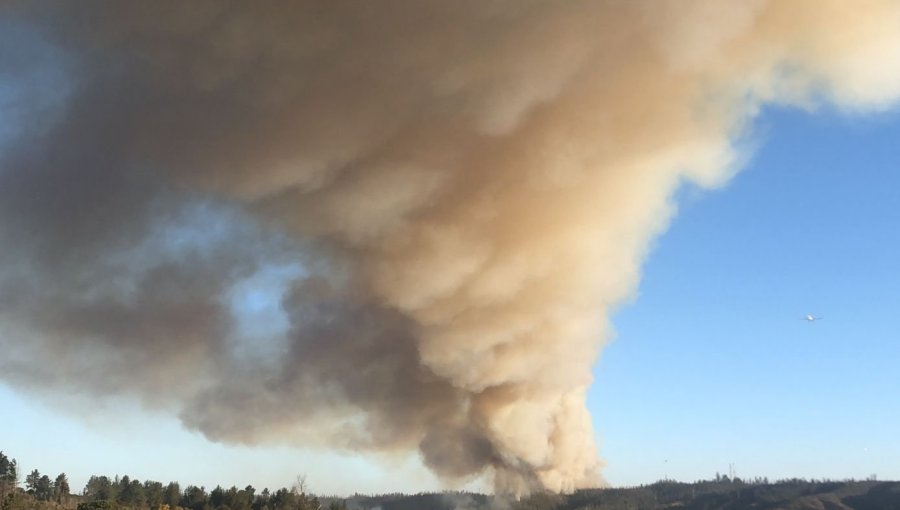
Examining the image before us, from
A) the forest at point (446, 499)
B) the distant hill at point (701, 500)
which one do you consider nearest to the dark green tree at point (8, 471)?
the forest at point (446, 499)

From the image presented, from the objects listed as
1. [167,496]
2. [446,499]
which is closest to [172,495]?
[167,496]

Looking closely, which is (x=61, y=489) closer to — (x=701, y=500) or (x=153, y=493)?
(x=153, y=493)

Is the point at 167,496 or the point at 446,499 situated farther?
the point at 446,499

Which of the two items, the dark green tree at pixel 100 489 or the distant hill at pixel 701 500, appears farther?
the distant hill at pixel 701 500

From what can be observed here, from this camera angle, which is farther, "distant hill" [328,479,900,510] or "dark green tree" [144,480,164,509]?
"distant hill" [328,479,900,510]

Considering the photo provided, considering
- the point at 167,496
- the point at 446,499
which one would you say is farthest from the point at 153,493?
the point at 446,499

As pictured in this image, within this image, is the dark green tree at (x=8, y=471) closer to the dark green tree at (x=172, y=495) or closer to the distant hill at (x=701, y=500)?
the dark green tree at (x=172, y=495)

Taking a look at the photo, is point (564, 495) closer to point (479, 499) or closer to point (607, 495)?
point (479, 499)

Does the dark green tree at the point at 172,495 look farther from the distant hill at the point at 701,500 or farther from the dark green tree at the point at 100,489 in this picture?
the distant hill at the point at 701,500

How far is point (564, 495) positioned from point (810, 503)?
43.2 metres

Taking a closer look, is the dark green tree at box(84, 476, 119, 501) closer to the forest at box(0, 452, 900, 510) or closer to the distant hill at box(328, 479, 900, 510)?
the forest at box(0, 452, 900, 510)

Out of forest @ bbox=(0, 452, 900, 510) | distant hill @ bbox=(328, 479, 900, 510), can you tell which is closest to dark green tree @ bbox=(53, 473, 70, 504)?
forest @ bbox=(0, 452, 900, 510)

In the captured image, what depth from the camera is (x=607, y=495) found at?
144m

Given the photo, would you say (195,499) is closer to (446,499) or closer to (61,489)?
(61,489)
